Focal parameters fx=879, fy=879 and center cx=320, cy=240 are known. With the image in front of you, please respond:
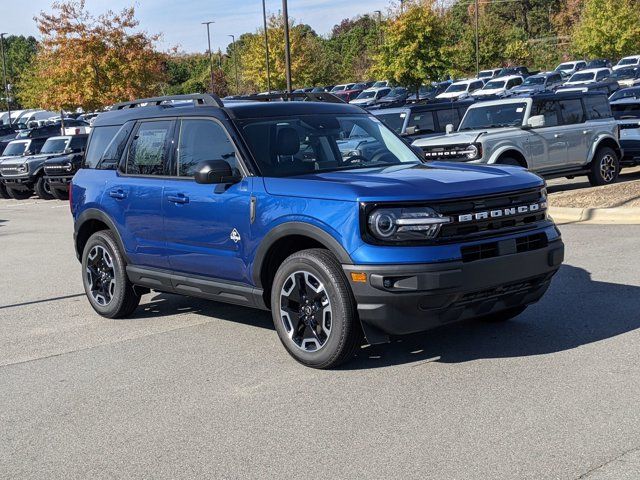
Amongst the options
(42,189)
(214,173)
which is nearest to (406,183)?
(214,173)

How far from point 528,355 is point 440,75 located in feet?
100

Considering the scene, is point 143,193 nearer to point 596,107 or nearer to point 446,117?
point 596,107

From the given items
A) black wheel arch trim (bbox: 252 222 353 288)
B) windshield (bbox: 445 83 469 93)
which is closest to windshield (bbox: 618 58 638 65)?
windshield (bbox: 445 83 469 93)

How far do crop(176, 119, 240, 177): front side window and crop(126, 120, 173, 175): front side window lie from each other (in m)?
0.22

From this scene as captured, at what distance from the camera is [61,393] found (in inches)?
236

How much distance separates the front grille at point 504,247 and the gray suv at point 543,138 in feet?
27.6

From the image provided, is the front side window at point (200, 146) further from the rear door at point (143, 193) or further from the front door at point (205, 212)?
the rear door at point (143, 193)

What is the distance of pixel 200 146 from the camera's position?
280 inches

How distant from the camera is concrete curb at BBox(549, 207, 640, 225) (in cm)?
1167

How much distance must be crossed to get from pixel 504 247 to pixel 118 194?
362 centimetres

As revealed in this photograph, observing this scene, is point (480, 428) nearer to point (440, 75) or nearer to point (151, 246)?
point (151, 246)

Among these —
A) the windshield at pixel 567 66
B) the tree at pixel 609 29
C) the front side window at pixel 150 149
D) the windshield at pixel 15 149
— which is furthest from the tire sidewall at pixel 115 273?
the tree at pixel 609 29

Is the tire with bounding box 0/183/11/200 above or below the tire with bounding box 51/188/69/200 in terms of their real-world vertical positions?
below

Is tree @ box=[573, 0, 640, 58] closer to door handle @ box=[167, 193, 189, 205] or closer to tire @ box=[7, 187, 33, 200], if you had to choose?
tire @ box=[7, 187, 33, 200]
